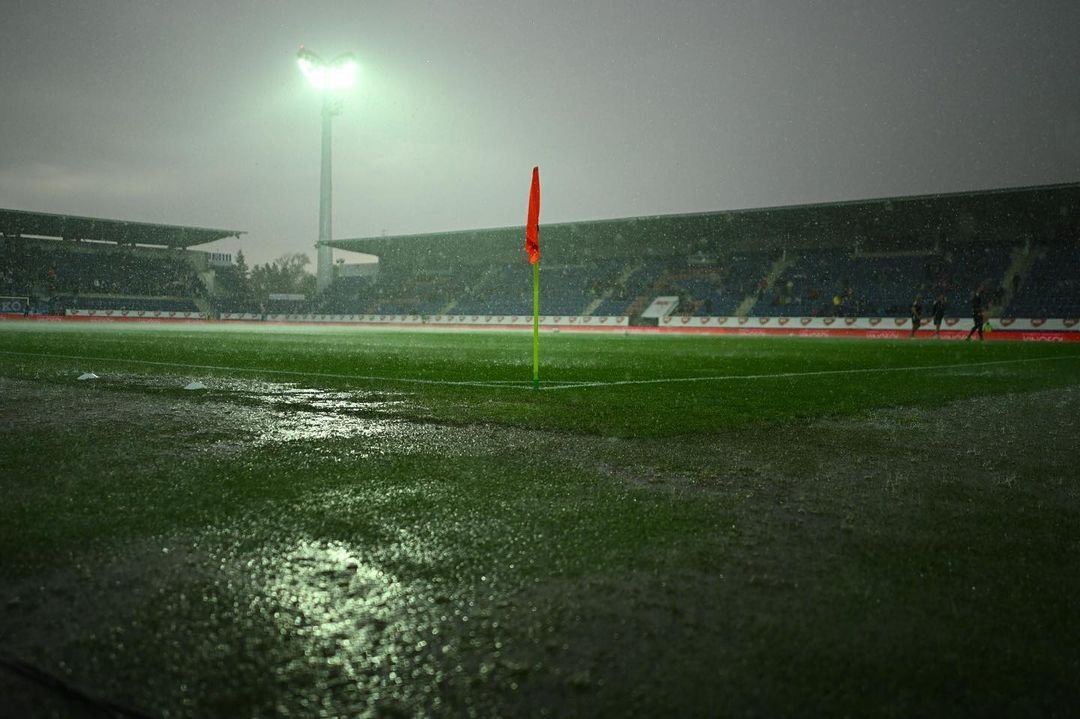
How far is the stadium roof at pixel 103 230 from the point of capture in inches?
1820

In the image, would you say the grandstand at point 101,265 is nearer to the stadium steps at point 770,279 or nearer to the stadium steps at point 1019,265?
the stadium steps at point 770,279

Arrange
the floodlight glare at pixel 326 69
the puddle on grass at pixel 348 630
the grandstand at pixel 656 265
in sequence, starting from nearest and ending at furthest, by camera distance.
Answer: the puddle on grass at pixel 348 630 < the grandstand at pixel 656 265 < the floodlight glare at pixel 326 69

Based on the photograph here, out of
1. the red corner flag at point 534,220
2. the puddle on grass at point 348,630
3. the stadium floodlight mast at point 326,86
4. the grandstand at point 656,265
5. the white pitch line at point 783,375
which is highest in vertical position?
the stadium floodlight mast at point 326,86

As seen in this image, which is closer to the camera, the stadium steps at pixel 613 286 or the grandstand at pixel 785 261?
the grandstand at pixel 785 261

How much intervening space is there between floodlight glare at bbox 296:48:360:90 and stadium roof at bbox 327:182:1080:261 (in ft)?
40.3

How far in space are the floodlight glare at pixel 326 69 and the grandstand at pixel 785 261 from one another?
1240cm

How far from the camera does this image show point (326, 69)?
55156 millimetres

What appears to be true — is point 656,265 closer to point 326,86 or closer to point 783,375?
point 326,86

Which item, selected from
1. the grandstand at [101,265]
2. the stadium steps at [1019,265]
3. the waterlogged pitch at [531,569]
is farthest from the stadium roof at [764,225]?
the waterlogged pitch at [531,569]

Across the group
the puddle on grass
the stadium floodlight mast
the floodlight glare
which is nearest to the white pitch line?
the puddle on grass

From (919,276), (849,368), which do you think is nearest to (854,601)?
(849,368)

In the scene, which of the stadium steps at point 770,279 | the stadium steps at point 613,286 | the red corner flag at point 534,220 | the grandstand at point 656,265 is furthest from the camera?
the stadium steps at point 613,286

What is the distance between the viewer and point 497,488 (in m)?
2.92

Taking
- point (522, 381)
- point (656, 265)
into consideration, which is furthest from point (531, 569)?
point (656, 265)
